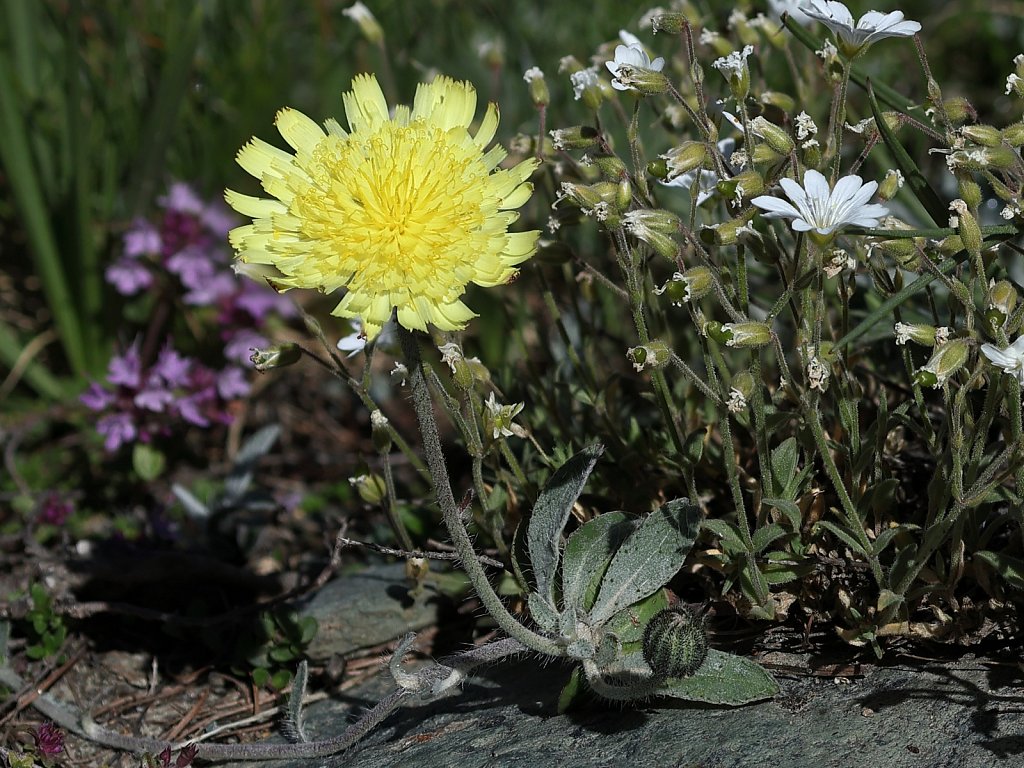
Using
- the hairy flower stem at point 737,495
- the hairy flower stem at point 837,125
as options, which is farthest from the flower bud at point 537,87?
the hairy flower stem at point 737,495

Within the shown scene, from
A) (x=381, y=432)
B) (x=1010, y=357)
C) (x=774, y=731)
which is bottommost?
(x=774, y=731)

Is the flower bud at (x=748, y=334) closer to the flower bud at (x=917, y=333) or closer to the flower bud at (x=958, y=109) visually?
the flower bud at (x=917, y=333)

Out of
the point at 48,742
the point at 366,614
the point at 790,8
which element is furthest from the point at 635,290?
the point at 48,742

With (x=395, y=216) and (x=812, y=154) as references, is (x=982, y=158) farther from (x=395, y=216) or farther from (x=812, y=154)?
(x=395, y=216)

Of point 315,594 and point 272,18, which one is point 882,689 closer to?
point 315,594

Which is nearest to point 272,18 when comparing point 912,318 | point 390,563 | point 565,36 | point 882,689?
point 565,36

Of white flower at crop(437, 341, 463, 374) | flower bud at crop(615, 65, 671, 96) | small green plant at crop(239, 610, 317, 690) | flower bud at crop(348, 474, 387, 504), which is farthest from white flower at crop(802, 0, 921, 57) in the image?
small green plant at crop(239, 610, 317, 690)
